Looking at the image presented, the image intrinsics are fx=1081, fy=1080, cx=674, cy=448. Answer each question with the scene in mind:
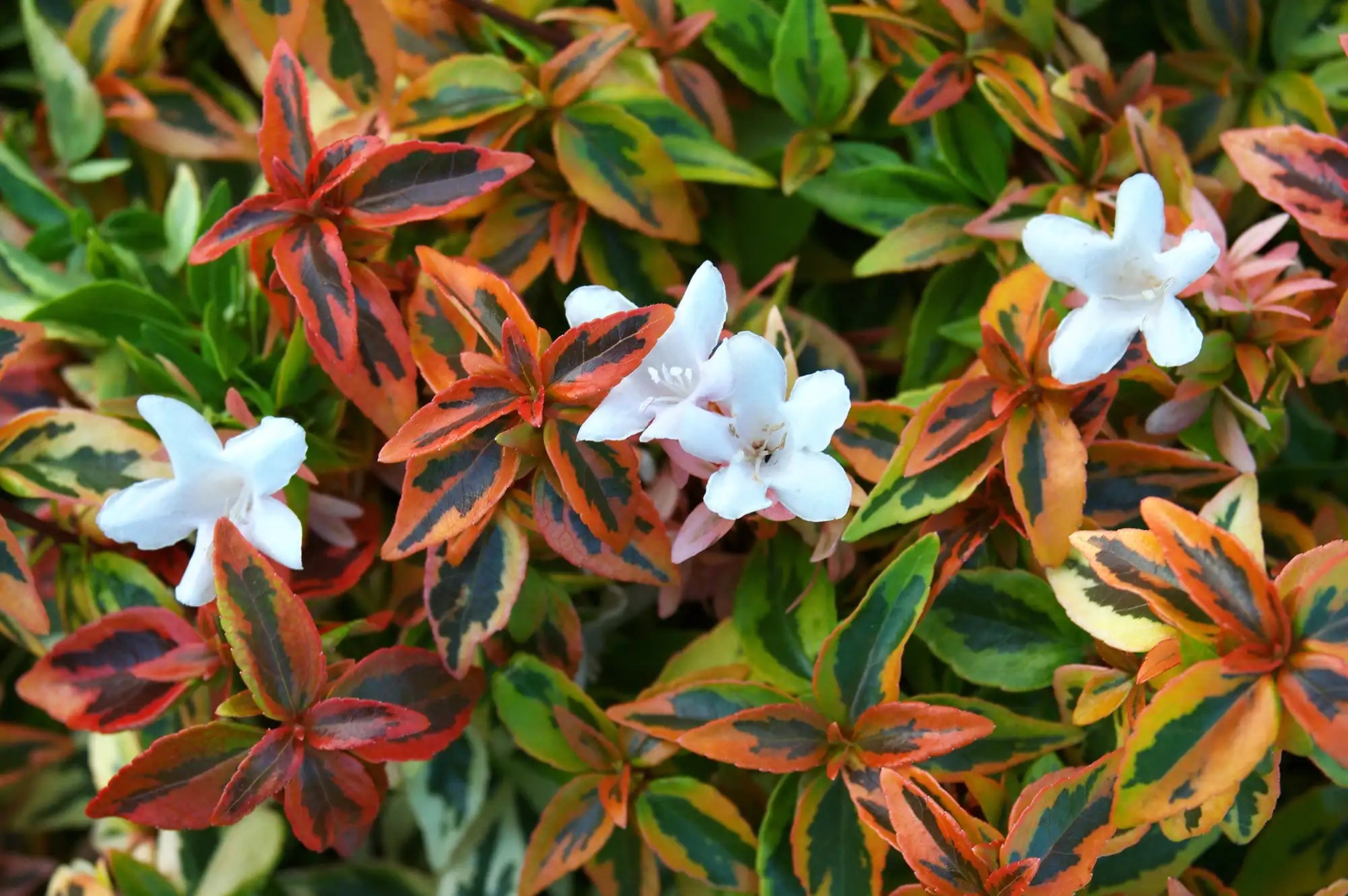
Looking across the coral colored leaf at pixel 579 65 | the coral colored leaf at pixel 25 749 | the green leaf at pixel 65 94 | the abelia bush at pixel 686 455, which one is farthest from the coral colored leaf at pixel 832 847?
the green leaf at pixel 65 94

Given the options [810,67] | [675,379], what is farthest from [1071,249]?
[810,67]

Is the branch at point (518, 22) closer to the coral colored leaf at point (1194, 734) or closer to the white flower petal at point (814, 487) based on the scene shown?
the white flower petal at point (814, 487)

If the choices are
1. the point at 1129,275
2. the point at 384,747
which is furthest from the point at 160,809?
the point at 1129,275

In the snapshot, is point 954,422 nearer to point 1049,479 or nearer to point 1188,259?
point 1049,479

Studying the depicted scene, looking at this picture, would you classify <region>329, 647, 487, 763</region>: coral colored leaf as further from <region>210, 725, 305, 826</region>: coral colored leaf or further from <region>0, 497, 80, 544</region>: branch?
<region>0, 497, 80, 544</region>: branch

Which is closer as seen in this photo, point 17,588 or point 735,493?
point 735,493

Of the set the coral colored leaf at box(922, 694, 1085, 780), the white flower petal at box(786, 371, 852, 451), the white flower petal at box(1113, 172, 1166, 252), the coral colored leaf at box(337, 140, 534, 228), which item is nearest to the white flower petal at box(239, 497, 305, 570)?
the coral colored leaf at box(337, 140, 534, 228)
